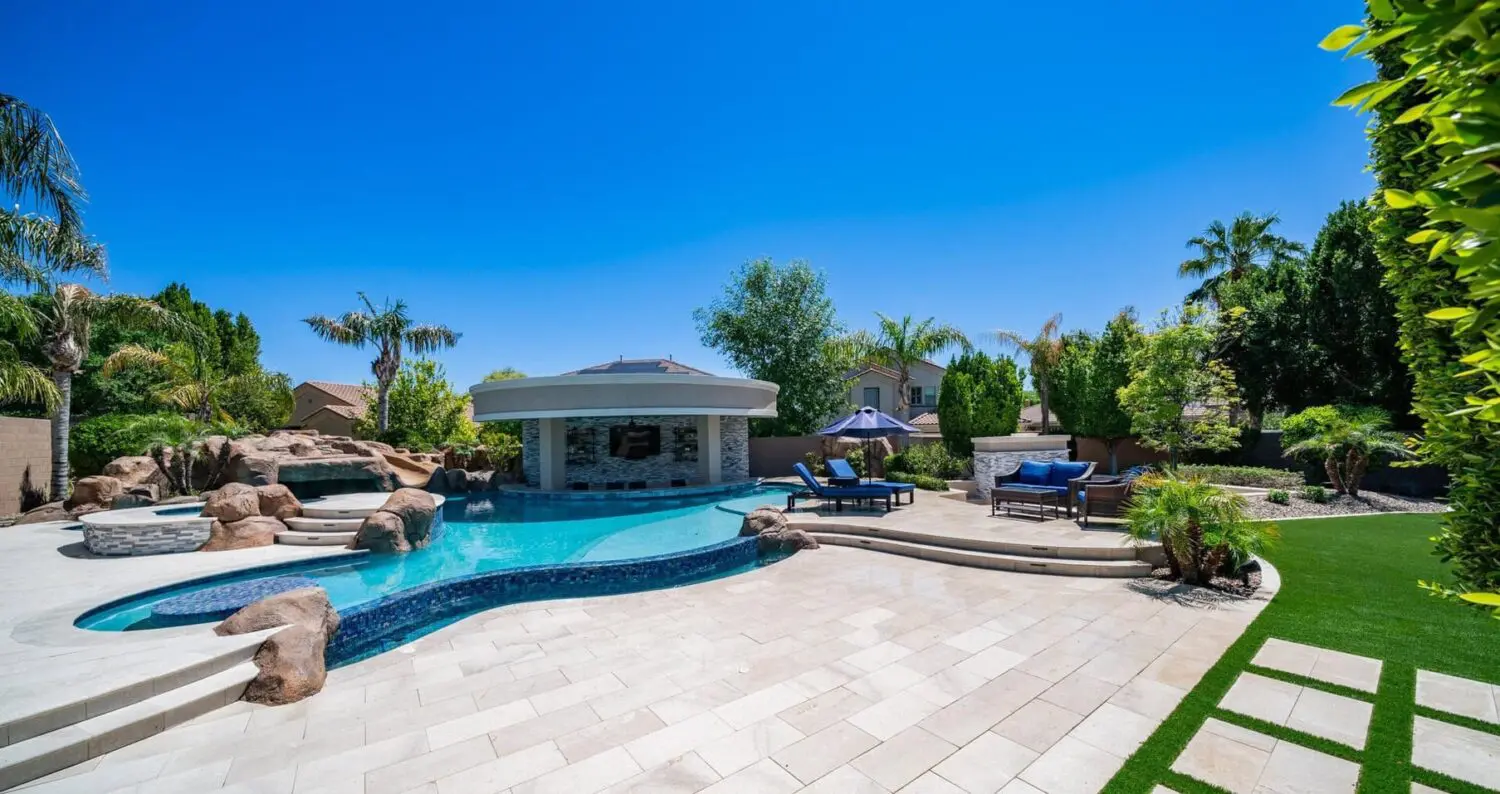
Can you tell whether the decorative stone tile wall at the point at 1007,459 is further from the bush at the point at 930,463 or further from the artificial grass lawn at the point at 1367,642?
the artificial grass lawn at the point at 1367,642

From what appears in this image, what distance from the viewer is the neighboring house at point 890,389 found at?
121 ft

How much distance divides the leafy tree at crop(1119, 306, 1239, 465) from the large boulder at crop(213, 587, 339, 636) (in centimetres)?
1485

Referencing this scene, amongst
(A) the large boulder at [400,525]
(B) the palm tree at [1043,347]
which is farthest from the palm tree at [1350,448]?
(A) the large boulder at [400,525]

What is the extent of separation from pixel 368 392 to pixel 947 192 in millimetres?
29461

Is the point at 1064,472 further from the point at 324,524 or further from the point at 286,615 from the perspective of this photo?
the point at 324,524

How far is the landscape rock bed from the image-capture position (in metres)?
12.0

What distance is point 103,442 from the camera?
1633 cm

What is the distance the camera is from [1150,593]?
706 cm

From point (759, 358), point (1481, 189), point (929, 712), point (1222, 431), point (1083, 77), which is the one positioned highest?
point (1083, 77)

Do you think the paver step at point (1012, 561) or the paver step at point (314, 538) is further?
the paver step at point (314, 538)

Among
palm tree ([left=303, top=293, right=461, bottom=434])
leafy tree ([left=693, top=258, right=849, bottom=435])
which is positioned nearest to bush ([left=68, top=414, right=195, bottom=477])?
palm tree ([left=303, top=293, right=461, bottom=434])

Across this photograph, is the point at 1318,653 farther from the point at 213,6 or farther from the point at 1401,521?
the point at 213,6

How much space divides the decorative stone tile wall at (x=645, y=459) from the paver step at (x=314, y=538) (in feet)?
31.1

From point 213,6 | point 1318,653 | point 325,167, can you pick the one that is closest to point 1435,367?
point 1318,653
